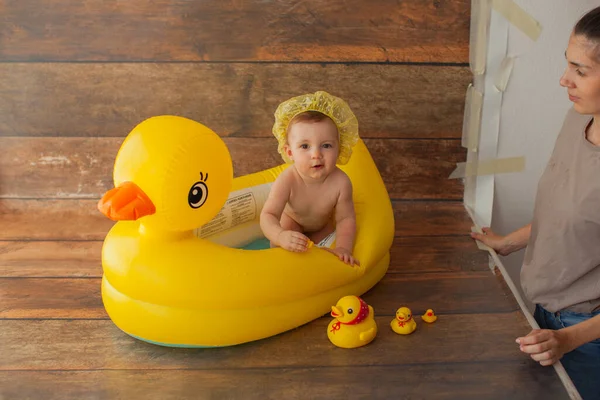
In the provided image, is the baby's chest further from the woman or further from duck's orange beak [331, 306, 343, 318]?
the woman

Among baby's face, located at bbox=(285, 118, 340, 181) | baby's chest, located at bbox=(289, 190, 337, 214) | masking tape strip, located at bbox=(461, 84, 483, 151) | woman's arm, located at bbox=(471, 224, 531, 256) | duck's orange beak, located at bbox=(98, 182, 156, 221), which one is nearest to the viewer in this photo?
duck's orange beak, located at bbox=(98, 182, 156, 221)

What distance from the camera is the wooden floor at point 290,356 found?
129cm

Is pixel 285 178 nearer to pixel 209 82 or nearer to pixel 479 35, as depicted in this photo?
pixel 209 82

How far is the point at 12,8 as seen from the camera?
190 cm

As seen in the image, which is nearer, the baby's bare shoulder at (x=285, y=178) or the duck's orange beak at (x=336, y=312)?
the duck's orange beak at (x=336, y=312)

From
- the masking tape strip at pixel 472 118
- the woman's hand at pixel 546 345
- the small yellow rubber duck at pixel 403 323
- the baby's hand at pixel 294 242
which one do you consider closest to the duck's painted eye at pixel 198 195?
the baby's hand at pixel 294 242

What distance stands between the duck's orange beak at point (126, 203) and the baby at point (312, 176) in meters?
0.32

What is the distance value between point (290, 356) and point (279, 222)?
324 millimetres

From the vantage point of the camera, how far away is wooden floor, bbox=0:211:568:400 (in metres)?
1.29

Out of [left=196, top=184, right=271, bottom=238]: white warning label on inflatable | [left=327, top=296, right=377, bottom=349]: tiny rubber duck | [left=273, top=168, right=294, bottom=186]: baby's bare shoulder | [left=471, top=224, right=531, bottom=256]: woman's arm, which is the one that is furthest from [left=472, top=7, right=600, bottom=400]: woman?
[left=196, top=184, right=271, bottom=238]: white warning label on inflatable

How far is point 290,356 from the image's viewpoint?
1.39 m

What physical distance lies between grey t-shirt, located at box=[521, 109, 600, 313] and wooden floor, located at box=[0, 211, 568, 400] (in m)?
0.10

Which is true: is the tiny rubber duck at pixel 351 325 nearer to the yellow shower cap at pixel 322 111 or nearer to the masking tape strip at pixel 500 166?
the yellow shower cap at pixel 322 111

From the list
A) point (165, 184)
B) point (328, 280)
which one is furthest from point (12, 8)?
point (328, 280)
